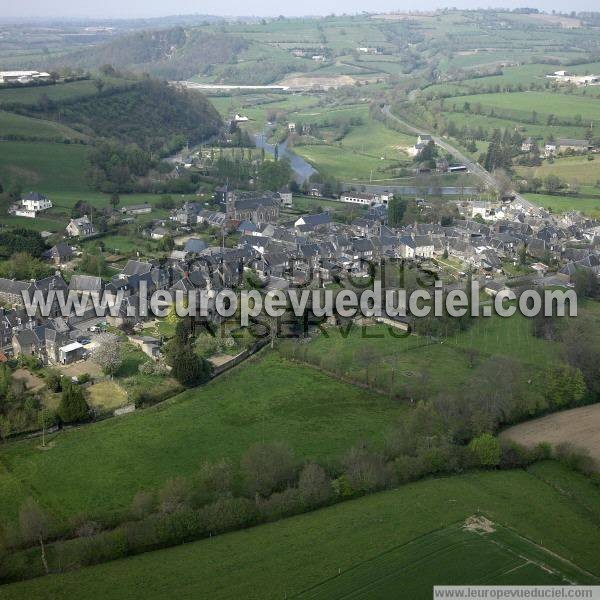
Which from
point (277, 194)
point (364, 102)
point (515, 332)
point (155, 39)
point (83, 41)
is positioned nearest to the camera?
point (515, 332)

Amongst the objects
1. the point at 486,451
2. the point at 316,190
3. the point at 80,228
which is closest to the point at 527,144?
the point at 316,190

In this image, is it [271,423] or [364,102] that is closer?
[271,423]

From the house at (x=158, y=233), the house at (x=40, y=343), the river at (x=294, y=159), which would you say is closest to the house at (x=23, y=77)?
Answer: the river at (x=294, y=159)

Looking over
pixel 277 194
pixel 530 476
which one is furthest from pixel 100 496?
pixel 277 194

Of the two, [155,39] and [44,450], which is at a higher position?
[155,39]

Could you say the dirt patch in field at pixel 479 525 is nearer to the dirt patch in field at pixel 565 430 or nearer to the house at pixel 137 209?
the dirt patch in field at pixel 565 430

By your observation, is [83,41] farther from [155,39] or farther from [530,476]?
[530,476]

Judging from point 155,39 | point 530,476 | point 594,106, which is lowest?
point 530,476

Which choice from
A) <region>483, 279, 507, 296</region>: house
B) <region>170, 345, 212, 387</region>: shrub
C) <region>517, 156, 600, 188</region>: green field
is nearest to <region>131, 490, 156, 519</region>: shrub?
<region>170, 345, 212, 387</region>: shrub
